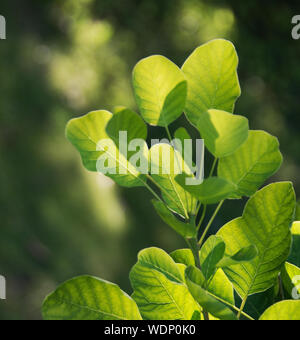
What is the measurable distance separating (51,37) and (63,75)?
10.7 inches

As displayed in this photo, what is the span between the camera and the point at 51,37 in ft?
6.39

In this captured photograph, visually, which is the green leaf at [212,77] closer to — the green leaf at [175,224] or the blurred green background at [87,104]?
the green leaf at [175,224]

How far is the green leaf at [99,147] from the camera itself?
14cm

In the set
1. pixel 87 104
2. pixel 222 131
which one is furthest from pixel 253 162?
pixel 87 104

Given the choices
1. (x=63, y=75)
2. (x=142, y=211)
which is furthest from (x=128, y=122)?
(x=63, y=75)

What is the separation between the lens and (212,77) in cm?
14

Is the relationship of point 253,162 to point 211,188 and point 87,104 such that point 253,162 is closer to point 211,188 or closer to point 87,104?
point 211,188

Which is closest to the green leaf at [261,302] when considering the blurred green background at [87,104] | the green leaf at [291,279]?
the green leaf at [291,279]

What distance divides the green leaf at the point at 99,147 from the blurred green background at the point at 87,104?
127 cm

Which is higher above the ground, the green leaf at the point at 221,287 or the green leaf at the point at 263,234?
the green leaf at the point at 263,234

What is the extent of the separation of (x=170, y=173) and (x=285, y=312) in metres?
0.06

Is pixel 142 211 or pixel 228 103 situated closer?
pixel 228 103

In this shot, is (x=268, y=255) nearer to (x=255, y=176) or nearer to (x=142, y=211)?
(x=255, y=176)
